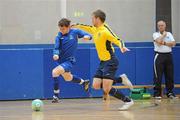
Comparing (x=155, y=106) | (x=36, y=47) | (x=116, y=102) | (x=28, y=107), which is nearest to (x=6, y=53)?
(x=36, y=47)

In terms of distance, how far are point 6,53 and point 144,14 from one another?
184 inches

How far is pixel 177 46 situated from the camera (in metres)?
15.3

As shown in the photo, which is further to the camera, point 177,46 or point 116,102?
point 177,46

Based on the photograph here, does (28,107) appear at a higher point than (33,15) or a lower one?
lower

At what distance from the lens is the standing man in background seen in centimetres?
1423

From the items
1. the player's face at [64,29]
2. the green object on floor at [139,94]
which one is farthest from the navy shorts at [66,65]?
the green object on floor at [139,94]

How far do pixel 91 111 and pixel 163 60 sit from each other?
13.1 ft

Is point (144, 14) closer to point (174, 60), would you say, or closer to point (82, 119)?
point (174, 60)

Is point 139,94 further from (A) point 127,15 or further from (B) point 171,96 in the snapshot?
(A) point 127,15

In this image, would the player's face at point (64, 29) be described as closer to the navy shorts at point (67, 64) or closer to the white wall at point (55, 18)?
the navy shorts at point (67, 64)

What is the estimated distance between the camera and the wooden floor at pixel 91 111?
998cm

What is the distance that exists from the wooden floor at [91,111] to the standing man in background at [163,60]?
75 cm

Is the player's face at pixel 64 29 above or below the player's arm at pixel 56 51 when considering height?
above

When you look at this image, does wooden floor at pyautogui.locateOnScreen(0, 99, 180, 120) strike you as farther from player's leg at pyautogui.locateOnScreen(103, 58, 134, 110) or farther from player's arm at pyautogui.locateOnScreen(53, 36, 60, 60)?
player's arm at pyautogui.locateOnScreen(53, 36, 60, 60)
